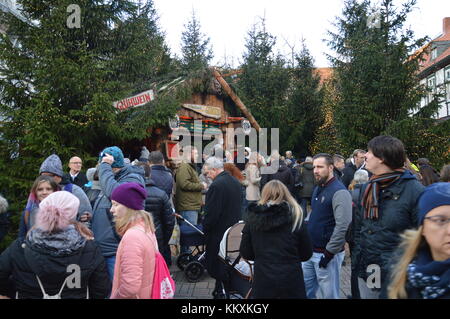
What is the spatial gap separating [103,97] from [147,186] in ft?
12.6

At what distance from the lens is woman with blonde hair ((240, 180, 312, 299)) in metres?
3.29

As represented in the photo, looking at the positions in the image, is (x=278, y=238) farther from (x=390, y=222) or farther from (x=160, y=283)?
(x=160, y=283)

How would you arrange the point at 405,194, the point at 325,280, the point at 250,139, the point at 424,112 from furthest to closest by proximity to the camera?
the point at 250,139 < the point at 424,112 < the point at 325,280 < the point at 405,194

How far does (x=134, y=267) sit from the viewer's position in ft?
8.82

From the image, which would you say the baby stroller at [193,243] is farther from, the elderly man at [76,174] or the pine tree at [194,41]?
the pine tree at [194,41]

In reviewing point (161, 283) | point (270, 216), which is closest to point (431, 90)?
point (270, 216)

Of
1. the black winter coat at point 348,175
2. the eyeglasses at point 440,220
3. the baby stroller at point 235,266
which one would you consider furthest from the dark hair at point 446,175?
the eyeglasses at point 440,220

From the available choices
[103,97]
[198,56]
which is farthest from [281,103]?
[103,97]

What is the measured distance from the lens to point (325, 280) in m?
4.19

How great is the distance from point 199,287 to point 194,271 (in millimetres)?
396

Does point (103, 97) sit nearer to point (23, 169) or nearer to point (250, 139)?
point (23, 169)

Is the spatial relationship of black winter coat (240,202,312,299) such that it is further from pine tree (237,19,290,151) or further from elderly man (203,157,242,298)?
pine tree (237,19,290,151)
